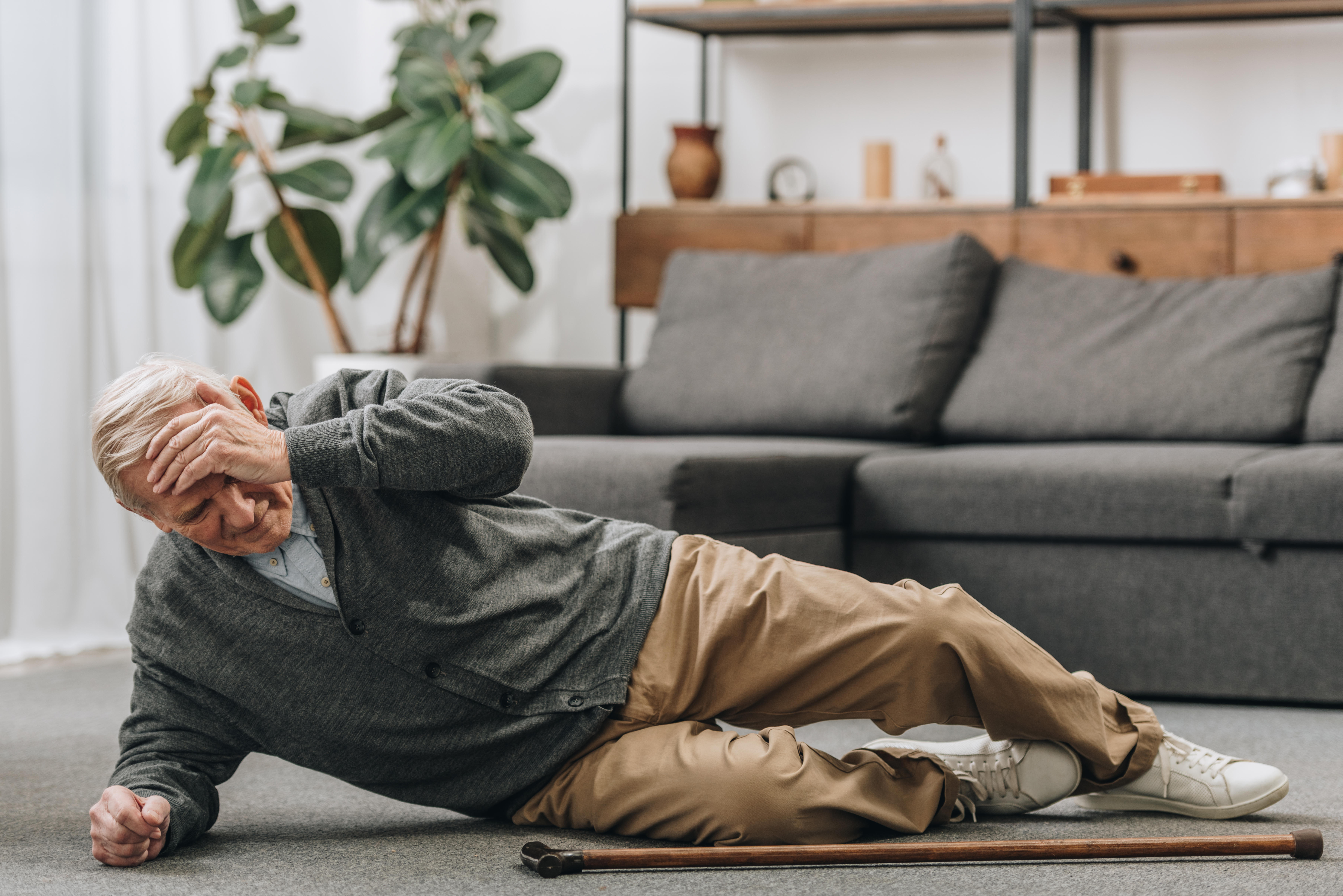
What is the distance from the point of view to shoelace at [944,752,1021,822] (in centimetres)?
162

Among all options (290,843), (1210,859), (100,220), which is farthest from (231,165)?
(1210,859)

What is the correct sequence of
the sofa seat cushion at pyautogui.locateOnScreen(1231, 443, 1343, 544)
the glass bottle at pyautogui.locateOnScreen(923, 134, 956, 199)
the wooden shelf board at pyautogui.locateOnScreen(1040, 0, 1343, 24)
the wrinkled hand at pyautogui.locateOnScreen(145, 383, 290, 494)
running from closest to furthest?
the wrinkled hand at pyautogui.locateOnScreen(145, 383, 290, 494)
the sofa seat cushion at pyautogui.locateOnScreen(1231, 443, 1343, 544)
the wooden shelf board at pyautogui.locateOnScreen(1040, 0, 1343, 24)
the glass bottle at pyautogui.locateOnScreen(923, 134, 956, 199)

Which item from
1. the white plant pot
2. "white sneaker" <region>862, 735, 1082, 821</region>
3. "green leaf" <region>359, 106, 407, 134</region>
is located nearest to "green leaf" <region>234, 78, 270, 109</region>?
"green leaf" <region>359, 106, 407, 134</region>

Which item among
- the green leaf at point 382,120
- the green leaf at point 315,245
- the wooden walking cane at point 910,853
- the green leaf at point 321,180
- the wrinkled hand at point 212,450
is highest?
the green leaf at point 382,120

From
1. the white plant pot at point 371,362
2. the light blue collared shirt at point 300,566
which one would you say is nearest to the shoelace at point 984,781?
the light blue collared shirt at point 300,566

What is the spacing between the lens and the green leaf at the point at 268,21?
3422 millimetres

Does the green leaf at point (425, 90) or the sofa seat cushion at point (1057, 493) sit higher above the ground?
the green leaf at point (425, 90)

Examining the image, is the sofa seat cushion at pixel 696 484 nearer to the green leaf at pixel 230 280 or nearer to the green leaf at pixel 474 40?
the green leaf at pixel 230 280

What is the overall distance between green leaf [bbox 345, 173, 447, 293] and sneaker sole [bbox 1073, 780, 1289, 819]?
2377 millimetres

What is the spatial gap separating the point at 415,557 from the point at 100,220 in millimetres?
2244

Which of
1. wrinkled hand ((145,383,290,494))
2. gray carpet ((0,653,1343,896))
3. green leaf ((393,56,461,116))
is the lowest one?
gray carpet ((0,653,1343,896))

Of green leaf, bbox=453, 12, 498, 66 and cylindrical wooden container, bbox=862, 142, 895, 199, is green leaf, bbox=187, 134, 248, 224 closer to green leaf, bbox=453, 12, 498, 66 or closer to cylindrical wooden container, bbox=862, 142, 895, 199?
green leaf, bbox=453, 12, 498, 66

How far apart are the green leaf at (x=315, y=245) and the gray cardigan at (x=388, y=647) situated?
7.11 feet

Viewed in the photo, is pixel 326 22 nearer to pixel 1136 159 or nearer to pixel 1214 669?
pixel 1136 159
